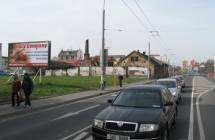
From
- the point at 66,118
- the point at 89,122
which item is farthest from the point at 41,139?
the point at 66,118

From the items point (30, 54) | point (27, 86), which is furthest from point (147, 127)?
point (30, 54)

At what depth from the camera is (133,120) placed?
26.2 ft

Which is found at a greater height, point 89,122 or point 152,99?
point 152,99

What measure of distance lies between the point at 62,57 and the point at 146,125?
7234 inches

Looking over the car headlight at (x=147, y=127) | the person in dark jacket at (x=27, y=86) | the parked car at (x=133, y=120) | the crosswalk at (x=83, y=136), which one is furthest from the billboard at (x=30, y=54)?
the car headlight at (x=147, y=127)

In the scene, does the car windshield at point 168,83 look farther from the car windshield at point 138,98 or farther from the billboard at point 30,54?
the billboard at point 30,54

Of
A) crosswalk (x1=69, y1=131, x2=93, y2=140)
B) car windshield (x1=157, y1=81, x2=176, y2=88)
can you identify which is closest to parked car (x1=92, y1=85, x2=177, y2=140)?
crosswalk (x1=69, y1=131, x2=93, y2=140)

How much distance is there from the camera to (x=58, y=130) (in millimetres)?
11430

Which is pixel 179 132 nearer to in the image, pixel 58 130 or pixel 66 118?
pixel 58 130

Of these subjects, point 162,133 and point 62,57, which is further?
point 62,57

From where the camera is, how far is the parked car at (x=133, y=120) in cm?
782

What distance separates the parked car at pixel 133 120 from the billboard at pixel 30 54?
27.3m

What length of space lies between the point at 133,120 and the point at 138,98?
173 centimetres

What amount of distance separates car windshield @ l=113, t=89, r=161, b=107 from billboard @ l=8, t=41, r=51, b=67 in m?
26.8
